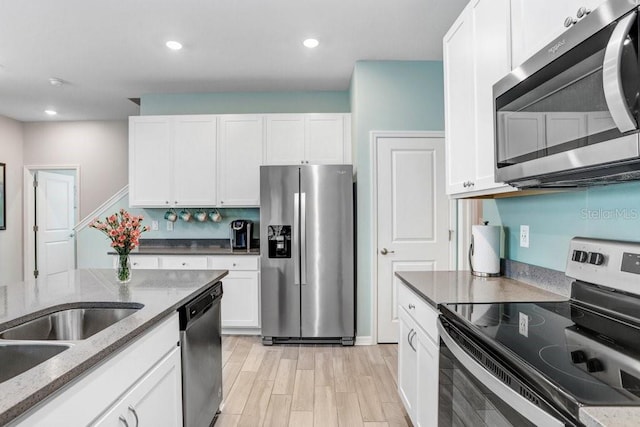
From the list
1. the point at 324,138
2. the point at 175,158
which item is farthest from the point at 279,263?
the point at 175,158

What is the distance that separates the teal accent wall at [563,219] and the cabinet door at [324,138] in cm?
198

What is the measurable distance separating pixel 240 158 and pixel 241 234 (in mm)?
814

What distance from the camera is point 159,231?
176 inches

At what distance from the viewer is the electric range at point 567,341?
81cm

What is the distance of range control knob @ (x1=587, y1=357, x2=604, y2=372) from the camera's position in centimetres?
90

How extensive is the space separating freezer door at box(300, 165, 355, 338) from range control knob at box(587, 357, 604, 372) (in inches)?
103

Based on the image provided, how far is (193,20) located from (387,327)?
10.1 ft

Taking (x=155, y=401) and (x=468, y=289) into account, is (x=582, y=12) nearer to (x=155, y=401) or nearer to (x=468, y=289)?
(x=468, y=289)

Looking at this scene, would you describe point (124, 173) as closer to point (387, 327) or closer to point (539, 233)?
point (387, 327)

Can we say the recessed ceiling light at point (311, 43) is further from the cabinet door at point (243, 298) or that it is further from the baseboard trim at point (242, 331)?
the baseboard trim at point (242, 331)

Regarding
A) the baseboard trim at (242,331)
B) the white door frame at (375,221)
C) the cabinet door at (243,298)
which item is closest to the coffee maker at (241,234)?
the cabinet door at (243,298)

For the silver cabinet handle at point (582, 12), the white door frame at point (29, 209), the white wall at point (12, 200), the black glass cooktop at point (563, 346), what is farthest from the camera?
the white door frame at point (29, 209)

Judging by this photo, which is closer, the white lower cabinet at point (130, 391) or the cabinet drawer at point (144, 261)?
the white lower cabinet at point (130, 391)

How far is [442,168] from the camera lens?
363 centimetres
